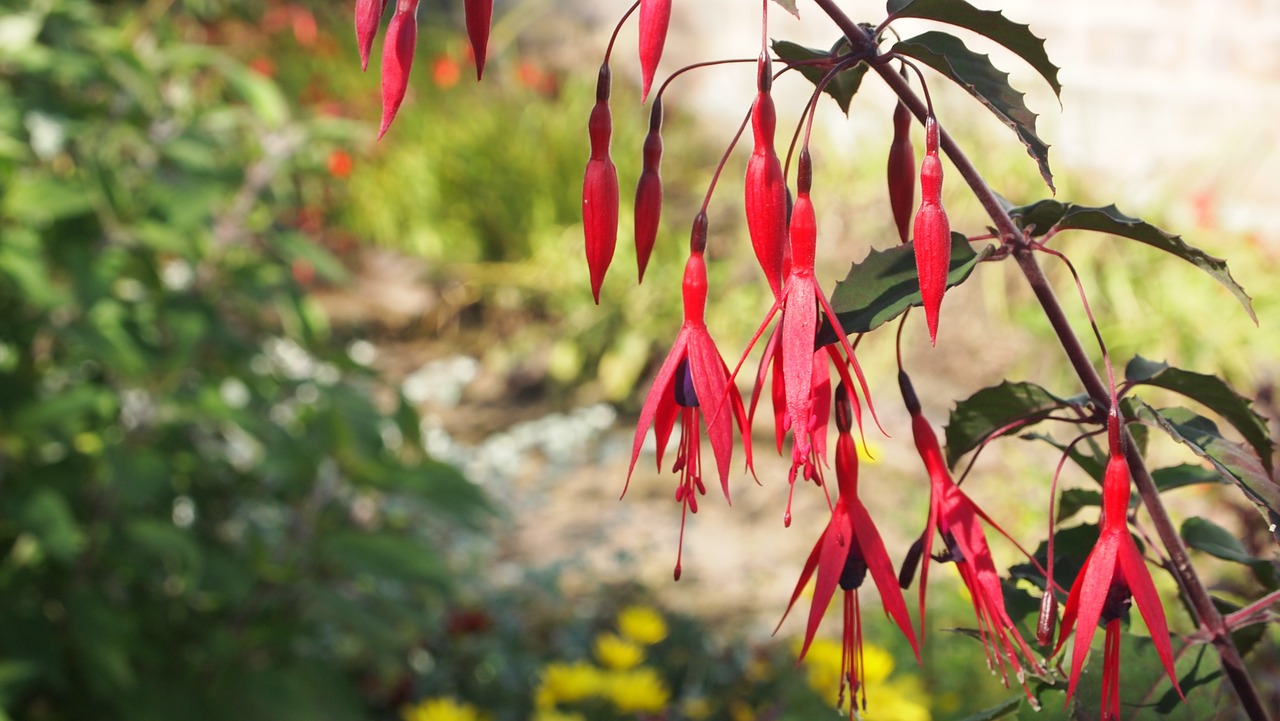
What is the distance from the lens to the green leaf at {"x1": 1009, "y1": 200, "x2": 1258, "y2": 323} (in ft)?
1.51

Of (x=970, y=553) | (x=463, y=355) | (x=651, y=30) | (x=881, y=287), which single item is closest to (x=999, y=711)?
(x=970, y=553)

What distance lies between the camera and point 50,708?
1527 mm

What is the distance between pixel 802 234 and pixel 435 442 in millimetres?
2387

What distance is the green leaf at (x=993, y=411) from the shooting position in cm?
54

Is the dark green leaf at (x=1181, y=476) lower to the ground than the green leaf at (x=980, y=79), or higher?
lower

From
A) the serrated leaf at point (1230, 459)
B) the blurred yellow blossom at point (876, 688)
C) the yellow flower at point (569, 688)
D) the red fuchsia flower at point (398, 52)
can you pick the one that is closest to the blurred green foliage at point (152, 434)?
the yellow flower at point (569, 688)

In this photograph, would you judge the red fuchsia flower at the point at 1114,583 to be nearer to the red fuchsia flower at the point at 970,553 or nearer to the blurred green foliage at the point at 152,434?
the red fuchsia flower at the point at 970,553

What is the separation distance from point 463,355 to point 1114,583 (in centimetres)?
344

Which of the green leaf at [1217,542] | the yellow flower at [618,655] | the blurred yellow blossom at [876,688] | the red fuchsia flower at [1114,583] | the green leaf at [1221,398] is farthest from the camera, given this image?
the yellow flower at [618,655]

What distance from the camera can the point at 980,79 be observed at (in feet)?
1.55

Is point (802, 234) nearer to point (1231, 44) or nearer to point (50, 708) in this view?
point (50, 708)

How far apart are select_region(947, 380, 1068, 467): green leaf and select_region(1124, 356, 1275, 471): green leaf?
1.7 inches

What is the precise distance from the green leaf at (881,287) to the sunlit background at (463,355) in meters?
0.14

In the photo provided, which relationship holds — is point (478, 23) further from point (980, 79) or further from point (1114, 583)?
point (1114, 583)
